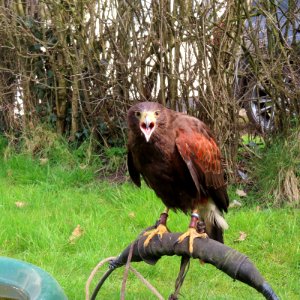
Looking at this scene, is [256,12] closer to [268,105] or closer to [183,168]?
[268,105]

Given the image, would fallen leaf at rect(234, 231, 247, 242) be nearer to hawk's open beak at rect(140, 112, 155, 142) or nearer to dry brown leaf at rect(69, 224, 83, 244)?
dry brown leaf at rect(69, 224, 83, 244)

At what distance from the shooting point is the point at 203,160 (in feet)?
11.0

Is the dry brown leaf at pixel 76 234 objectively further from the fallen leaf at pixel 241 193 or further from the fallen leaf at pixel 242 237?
the fallen leaf at pixel 241 193

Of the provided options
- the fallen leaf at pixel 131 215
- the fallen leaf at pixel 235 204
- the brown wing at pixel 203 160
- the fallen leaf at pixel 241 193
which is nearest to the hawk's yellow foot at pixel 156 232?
the brown wing at pixel 203 160

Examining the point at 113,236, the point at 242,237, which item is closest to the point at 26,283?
the point at 113,236

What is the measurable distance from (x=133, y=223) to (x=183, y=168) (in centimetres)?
193

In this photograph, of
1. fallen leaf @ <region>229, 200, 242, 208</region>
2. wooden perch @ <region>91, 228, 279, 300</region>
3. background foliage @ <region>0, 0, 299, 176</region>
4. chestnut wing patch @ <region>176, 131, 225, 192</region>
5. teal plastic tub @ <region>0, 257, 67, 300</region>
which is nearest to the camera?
wooden perch @ <region>91, 228, 279, 300</region>

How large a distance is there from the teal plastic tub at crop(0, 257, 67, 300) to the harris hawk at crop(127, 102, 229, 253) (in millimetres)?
814

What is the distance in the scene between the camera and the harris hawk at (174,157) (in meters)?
3.15

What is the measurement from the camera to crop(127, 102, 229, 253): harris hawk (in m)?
3.15

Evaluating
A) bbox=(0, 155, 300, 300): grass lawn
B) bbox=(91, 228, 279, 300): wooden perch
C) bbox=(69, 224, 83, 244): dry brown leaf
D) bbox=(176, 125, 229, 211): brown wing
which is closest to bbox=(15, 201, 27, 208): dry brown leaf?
bbox=(0, 155, 300, 300): grass lawn

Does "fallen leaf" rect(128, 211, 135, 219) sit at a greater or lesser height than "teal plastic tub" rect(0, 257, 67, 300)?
lesser

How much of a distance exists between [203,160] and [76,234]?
1.84 m

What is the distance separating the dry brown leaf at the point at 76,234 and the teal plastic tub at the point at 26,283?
229 centimetres
